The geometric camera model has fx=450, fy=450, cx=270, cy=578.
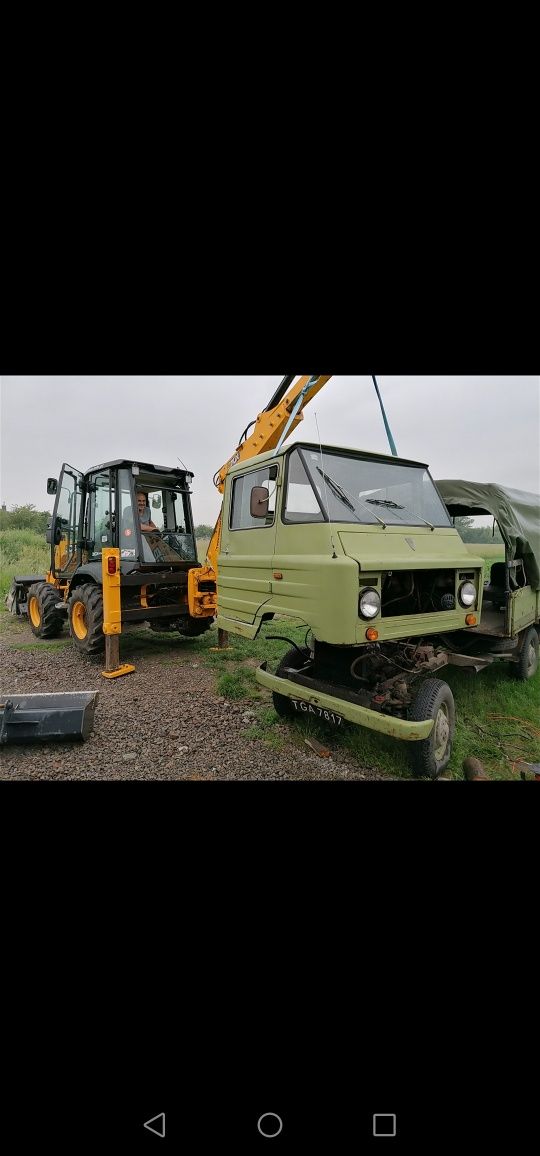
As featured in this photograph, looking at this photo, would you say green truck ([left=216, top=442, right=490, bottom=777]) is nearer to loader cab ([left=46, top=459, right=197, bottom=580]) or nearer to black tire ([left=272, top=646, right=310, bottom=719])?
black tire ([left=272, top=646, right=310, bottom=719])

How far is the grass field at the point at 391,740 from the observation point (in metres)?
3.06

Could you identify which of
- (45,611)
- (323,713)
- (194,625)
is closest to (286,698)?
(323,713)

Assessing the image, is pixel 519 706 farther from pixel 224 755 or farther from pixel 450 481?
pixel 224 755

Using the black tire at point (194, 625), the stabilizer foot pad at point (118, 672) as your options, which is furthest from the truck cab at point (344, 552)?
the black tire at point (194, 625)

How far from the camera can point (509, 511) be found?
13.7 ft

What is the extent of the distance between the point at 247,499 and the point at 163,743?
1919mm

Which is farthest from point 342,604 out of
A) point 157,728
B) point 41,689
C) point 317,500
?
point 41,689

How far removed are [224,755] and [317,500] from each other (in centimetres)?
183

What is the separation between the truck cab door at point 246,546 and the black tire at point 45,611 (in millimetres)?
3684

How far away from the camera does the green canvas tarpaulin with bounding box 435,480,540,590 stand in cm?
414

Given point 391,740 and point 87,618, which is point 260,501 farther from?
point 87,618

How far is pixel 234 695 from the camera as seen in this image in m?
4.12

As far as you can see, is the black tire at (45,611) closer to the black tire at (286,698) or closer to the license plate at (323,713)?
the black tire at (286,698)

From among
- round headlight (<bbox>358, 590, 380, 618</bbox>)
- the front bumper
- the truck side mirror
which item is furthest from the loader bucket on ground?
round headlight (<bbox>358, 590, 380, 618</bbox>)
